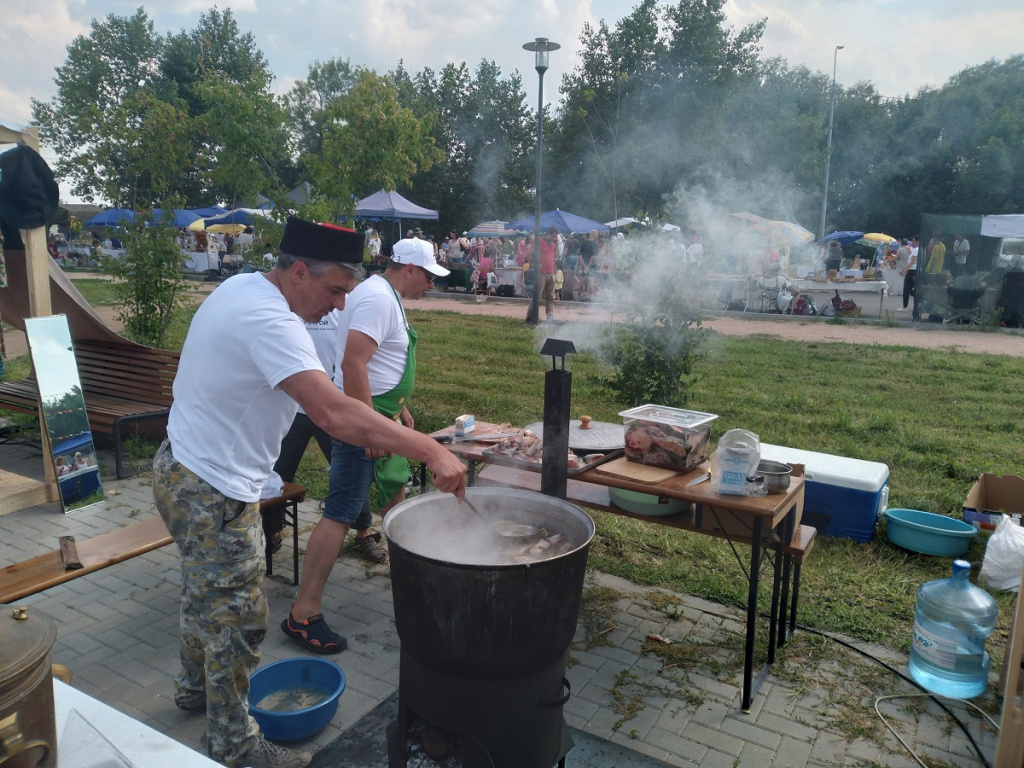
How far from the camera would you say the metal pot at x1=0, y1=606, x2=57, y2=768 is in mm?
1309

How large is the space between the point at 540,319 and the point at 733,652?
11799mm

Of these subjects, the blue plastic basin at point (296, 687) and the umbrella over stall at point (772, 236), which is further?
the umbrella over stall at point (772, 236)

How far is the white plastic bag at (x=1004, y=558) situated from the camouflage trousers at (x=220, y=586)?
4196 millimetres

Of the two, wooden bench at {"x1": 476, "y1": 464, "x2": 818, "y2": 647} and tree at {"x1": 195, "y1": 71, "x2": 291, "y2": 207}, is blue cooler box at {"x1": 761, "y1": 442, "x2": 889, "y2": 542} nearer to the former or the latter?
wooden bench at {"x1": 476, "y1": 464, "x2": 818, "y2": 647}

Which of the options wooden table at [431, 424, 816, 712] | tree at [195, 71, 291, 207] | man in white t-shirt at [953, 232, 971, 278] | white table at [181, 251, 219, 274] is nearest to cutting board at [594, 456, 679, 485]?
wooden table at [431, 424, 816, 712]

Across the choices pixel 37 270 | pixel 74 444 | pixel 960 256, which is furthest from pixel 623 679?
pixel 960 256

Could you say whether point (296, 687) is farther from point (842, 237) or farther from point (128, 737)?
point (842, 237)

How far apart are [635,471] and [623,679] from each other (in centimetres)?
106

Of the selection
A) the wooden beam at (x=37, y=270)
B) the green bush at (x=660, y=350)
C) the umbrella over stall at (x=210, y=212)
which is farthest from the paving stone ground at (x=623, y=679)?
→ the umbrella over stall at (x=210, y=212)

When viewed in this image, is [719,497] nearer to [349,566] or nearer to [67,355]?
[349,566]

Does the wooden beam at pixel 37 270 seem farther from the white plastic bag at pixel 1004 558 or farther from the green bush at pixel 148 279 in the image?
the white plastic bag at pixel 1004 558

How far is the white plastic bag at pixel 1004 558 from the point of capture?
4.17 m

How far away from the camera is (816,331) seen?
48.3ft

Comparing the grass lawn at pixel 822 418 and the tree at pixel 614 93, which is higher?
the tree at pixel 614 93
